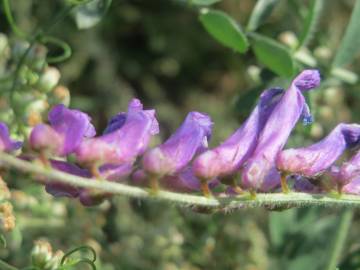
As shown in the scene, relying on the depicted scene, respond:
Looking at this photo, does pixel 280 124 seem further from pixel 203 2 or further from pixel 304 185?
pixel 203 2

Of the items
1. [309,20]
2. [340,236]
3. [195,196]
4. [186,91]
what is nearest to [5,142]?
[195,196]

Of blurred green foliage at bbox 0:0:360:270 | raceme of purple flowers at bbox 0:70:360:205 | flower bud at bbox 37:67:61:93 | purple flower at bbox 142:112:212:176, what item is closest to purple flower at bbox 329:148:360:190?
raceme of purple flowers at bbox 0:70:360:205

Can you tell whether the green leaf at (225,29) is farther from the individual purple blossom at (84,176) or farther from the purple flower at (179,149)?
the individual purple blossom at (84,176)

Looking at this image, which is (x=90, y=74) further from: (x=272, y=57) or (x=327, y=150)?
(x=327, y=150)

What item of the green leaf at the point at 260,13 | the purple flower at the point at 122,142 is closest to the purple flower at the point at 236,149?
the purple flower at the point at 122,142

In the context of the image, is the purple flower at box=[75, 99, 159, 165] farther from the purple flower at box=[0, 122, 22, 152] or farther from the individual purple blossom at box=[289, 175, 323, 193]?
the individual purple blossom at box=[289, 175, 323, 193]
